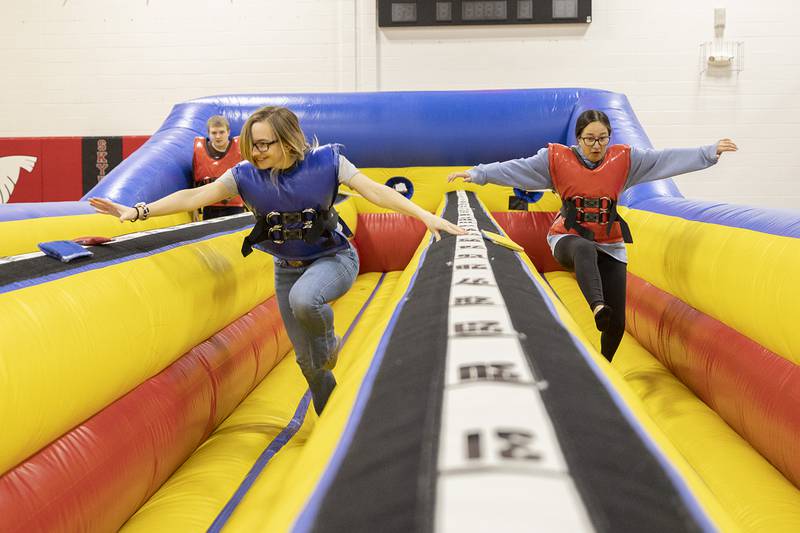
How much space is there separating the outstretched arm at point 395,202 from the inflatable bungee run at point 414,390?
0.08 m

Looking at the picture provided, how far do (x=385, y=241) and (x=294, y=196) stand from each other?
1.89m

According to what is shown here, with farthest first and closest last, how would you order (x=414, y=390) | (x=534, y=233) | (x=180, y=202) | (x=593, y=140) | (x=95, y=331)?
(x=534, y=233) → (x=593, y=140) → (x=180, y=202) → (x=95, y=331) → (x=414, y=390)

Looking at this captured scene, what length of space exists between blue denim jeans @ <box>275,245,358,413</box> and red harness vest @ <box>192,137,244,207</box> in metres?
1.57

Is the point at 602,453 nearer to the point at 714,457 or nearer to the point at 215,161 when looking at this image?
the point at 714,457

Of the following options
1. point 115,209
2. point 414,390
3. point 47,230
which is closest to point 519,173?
point 115,209

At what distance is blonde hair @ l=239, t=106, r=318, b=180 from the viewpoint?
4.80 feet

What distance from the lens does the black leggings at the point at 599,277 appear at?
5.80 ft

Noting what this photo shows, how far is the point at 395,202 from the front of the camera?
149 cm

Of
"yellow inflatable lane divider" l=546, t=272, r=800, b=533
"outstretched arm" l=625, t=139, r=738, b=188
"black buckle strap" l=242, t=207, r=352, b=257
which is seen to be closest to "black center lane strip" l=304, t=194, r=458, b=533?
"yellow inflatable lane divider" l=546, t=272, r=800, b=533

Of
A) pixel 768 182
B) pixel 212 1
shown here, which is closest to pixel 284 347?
pixel 212 1

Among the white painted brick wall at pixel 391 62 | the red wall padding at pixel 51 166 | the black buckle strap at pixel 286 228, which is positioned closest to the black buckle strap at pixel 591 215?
the black buckle strap at pixel 286 228

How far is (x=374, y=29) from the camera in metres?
4.85

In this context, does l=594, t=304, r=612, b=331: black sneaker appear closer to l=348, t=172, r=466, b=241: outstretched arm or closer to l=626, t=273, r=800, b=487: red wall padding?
l=626, t=273, r=800, b=487: red wall padding

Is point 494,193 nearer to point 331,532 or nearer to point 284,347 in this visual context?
point 284,347
